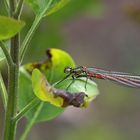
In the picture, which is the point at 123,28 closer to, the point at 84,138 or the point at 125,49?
the point at 125,49

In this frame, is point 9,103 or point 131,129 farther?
point 131,129

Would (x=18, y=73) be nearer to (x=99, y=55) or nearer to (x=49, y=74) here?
(x=49, y=74)

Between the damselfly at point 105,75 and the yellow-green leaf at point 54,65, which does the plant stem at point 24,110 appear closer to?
the damselfly at point 105,75

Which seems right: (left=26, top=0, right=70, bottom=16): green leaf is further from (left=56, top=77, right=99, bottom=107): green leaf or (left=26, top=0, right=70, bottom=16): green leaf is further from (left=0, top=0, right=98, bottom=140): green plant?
(left=56, top=77, right=99, bottom=107): green leaf

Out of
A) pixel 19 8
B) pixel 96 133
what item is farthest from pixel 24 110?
pixel 96 133

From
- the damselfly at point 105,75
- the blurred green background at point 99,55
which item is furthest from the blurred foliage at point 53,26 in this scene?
the damselfly at point 105,75

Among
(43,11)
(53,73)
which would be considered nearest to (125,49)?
(53,73)
